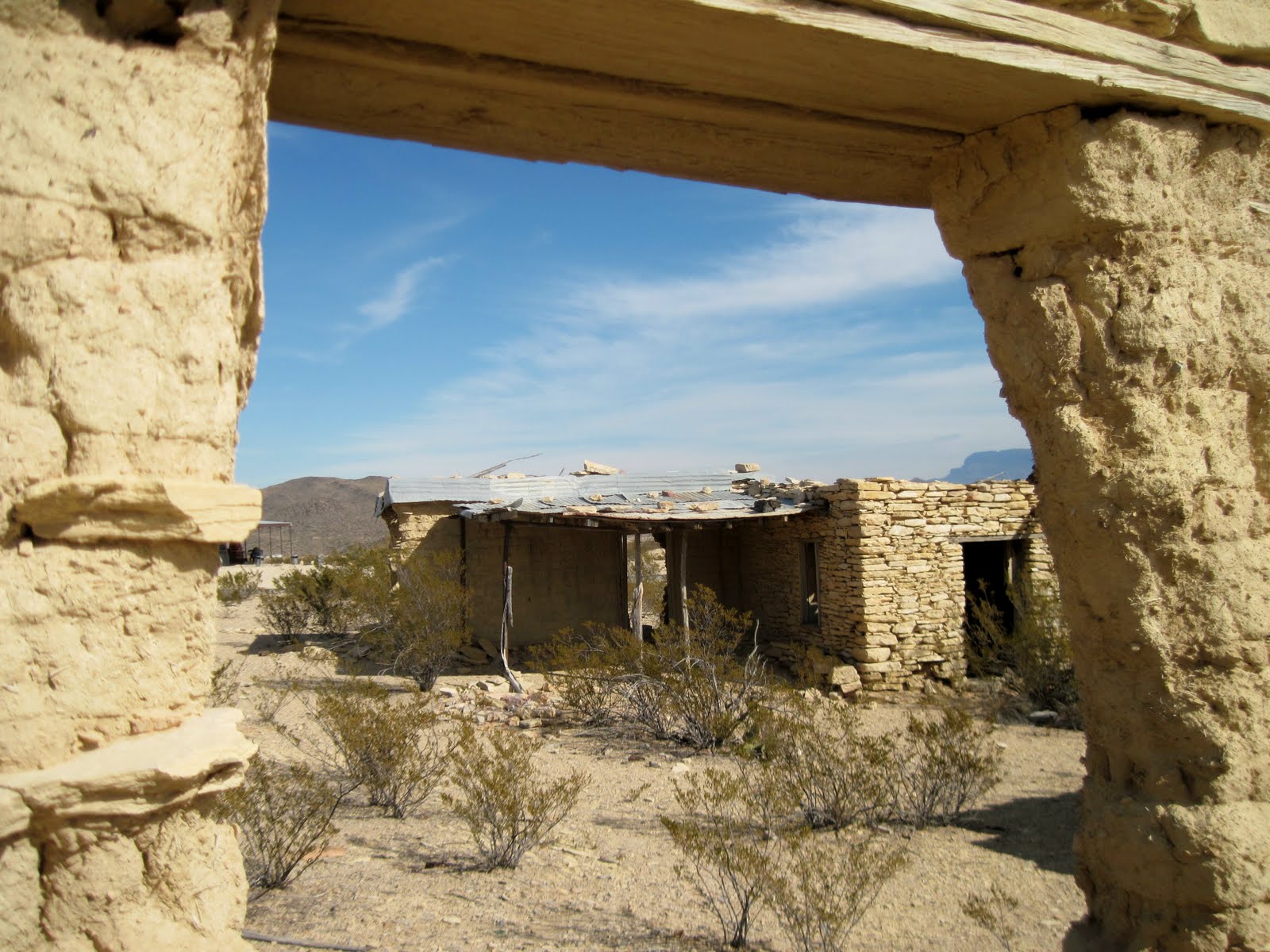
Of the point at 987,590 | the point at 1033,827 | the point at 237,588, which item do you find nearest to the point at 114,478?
the point at 1033,827

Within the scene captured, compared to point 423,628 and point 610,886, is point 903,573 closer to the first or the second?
point 423,628

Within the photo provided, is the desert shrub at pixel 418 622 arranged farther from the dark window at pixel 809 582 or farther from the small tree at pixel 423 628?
the dark window at pixel 809 582

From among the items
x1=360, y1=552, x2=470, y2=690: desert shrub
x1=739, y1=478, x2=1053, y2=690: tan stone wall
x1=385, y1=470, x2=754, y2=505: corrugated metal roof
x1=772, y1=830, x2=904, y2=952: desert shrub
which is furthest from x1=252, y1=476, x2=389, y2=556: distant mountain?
x1=772, y1=830, x2=904, y2=952: desert shrub

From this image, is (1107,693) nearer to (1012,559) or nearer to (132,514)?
(132,514)

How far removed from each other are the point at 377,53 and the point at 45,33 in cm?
75

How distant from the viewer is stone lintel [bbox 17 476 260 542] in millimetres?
1532

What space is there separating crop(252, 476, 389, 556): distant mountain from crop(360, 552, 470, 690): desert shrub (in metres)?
32.4

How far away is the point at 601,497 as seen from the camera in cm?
1363

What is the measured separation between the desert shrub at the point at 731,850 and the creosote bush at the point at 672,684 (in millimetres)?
1387

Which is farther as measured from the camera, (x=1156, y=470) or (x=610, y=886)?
(x=610, y=886)

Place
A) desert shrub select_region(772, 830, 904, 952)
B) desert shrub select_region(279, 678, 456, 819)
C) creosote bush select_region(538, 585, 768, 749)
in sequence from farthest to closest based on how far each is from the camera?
1. creosote bush select_region(538, 585, 768, 749)
2. desert shrub select_region(279, 678, 456, 819)
3. desert shrub select_region(772, 830, 904, 952)

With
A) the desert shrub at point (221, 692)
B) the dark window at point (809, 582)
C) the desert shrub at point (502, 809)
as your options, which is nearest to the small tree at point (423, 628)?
the desert shrub at point (221, 692)

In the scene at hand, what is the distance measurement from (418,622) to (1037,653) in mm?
7374

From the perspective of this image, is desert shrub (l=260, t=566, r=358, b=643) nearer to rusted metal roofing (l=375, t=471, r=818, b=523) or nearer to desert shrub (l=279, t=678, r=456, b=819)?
rusted metal roofing (l=375, t=471, r=818, b=523)
